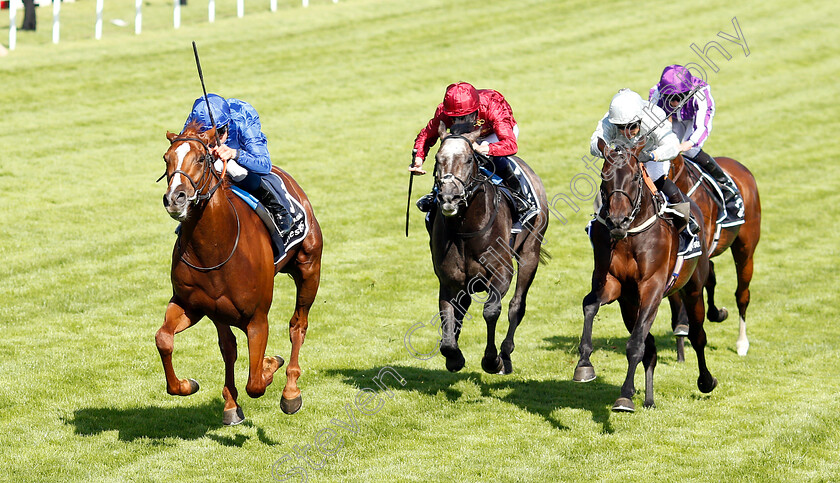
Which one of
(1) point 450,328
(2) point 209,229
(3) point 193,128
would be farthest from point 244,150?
(1) point 450,328

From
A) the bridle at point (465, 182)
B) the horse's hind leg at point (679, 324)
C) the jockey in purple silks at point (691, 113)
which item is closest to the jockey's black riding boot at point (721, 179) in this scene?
the jockey in purple silks at point (691, 113)

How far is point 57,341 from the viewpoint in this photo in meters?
10.3

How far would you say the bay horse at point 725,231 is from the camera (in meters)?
10.3

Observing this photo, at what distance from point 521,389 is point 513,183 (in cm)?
198

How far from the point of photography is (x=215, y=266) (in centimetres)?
679

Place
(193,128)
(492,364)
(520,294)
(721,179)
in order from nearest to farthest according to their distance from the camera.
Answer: (193,128) < (492,364) < (520,294) < (721,179)

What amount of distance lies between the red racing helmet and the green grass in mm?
2613

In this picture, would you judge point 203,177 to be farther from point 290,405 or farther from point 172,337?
point 290,405

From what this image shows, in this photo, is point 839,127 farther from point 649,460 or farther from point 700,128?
point 649,460

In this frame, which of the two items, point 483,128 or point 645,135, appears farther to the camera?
point 483,128

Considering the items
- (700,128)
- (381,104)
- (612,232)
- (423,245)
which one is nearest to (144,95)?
(381,104)

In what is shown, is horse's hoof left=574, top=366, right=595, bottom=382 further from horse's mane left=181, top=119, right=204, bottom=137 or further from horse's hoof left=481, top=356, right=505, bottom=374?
horse's mane left=181, top=119, right=204, bottom=137

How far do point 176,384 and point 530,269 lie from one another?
12.0 feet

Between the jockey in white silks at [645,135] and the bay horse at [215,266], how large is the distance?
9.32ft
